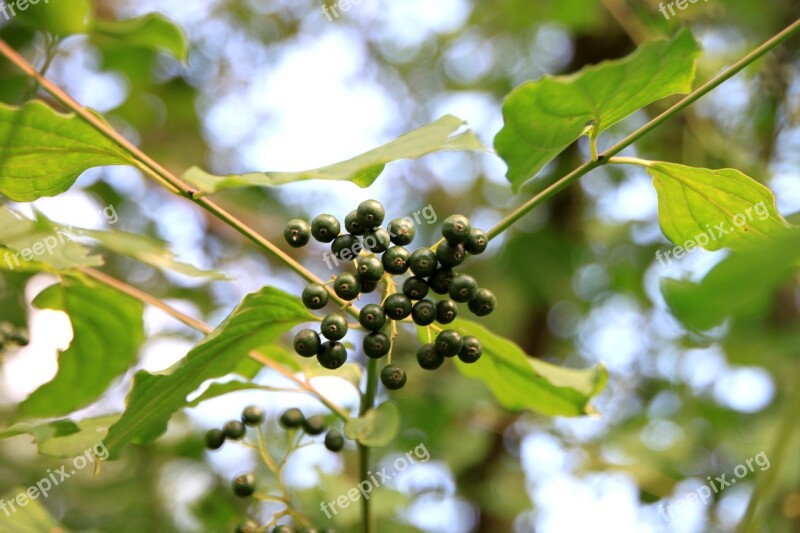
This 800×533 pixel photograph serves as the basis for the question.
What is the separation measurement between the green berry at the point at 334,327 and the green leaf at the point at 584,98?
2.15 ft

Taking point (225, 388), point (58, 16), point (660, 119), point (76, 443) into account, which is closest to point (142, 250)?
point (225, 388)

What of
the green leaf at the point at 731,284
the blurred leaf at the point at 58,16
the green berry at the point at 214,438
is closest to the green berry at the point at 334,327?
the green berry at the point at 214,438

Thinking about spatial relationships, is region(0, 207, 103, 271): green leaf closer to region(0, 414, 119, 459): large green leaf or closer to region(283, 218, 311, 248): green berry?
region(0, 414, 119, 459): large green leaf

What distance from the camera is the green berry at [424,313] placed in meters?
2.04

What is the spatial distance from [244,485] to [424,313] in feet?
3.79

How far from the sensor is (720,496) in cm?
500

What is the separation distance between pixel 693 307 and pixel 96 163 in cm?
176

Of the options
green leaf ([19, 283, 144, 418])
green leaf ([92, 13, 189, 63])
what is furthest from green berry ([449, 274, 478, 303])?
green leaf ([92, 13, 189, 63])

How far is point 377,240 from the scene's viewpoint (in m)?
2.07

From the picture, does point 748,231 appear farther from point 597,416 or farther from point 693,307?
point 693,307

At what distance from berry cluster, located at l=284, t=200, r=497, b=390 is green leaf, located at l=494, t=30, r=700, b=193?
29 cm

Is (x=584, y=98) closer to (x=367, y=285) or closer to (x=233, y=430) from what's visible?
(x=367, y=285)

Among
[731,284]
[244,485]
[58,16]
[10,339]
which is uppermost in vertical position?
[58,16]

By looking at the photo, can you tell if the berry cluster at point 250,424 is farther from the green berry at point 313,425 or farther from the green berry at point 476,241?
the green berry at point 476,241
